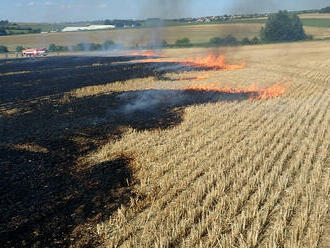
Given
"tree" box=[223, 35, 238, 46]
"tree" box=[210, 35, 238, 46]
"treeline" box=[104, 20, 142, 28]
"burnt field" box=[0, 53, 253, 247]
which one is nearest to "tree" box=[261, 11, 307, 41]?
"tree" box=[210, 35, 238, 46]

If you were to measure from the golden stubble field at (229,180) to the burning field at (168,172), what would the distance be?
0.04 meters

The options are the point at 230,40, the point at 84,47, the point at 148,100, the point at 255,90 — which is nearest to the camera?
the point at 148,100

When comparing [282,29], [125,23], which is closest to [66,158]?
[282,29]

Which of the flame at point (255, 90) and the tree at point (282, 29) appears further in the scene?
the tree at point (282, 29)

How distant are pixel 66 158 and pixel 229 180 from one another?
20.5 ft

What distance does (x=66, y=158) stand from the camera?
12.2 meters

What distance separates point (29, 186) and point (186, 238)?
5.51 meters

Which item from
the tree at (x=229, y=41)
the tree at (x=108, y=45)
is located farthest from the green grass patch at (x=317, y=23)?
the tree at (x=229, y=41)

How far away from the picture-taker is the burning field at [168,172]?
7371 mm

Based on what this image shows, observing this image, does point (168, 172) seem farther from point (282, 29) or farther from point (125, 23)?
point (125, 23)

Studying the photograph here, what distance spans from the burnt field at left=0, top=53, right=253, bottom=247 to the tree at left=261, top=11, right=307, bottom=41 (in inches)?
2384

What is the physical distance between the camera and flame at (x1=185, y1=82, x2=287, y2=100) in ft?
70.8

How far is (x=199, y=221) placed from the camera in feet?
24.6

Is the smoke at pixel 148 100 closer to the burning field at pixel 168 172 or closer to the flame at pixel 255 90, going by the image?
the burning field at pixel 168 172
